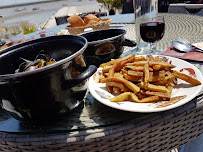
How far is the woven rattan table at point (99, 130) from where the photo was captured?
53 centimetres

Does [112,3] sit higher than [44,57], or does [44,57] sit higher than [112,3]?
[112,3]

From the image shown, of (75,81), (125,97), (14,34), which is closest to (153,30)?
(125,97)

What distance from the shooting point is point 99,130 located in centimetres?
54

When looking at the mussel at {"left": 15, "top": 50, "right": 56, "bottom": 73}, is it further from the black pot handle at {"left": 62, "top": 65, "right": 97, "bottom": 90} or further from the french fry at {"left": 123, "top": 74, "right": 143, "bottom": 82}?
the french fry at {"left": 123, "top": 74, "right": 143, "bottom": 82}

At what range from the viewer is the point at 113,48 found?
836 mm

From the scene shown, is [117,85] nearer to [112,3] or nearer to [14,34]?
[14,34]

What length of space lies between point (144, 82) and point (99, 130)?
0.73 ft

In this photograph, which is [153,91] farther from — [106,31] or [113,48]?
[106,31]

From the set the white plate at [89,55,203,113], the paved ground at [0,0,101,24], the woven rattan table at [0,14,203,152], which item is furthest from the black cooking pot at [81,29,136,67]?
the paved ground at [0,0,101,24]

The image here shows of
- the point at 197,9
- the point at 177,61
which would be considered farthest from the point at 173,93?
the point at 197,9

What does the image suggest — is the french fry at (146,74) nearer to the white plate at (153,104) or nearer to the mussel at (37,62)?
the white plate at (153,104)

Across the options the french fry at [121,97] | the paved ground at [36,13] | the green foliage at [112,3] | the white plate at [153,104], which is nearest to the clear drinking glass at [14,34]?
the white plate at [153,104]

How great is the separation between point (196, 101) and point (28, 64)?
2.03 feet

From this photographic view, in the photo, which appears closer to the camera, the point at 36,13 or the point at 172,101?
the point at 172,101
